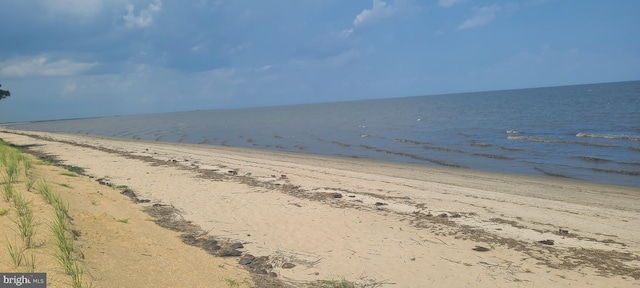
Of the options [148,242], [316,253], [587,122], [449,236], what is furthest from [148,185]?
[587,122]

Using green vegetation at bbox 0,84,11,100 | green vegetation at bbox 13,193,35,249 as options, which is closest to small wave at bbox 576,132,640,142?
green vegetation at bbox 13,193,35,249

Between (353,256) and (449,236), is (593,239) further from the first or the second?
(353,256)

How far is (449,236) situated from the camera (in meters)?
8.20

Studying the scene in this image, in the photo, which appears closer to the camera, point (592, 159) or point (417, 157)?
point (592, 159)

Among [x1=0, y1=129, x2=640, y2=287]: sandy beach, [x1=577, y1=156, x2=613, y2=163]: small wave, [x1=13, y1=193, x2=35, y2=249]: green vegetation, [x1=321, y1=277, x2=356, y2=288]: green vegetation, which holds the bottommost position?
[x1=321, y1=277, x2=356, y2=288]: green vegetation

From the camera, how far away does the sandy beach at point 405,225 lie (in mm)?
6301

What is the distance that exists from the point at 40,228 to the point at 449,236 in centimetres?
717

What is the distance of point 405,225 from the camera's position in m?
8.99

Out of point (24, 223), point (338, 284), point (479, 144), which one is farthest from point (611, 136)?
point (24, 223)

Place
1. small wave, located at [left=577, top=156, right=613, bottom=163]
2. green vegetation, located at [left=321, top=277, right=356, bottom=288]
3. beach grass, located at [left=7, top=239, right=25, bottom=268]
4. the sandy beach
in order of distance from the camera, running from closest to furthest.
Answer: beach grass, located at [left=7, top=239, right=25, bottom=268]
green vegetation, located at [left=321, top=277, right=356, bottom=288]
the sandy beach
small wave, located at [left=577, top=156, right=613, bottom=163]

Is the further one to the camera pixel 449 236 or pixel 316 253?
pixel 449 236

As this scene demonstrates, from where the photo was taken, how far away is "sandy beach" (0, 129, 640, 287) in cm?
630

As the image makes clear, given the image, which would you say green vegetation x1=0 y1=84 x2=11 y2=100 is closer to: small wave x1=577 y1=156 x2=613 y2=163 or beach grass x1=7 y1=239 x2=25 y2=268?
beach grass x1=7 y1=239 x2=25 y2=268

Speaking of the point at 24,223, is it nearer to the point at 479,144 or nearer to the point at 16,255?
the point at 16,255
